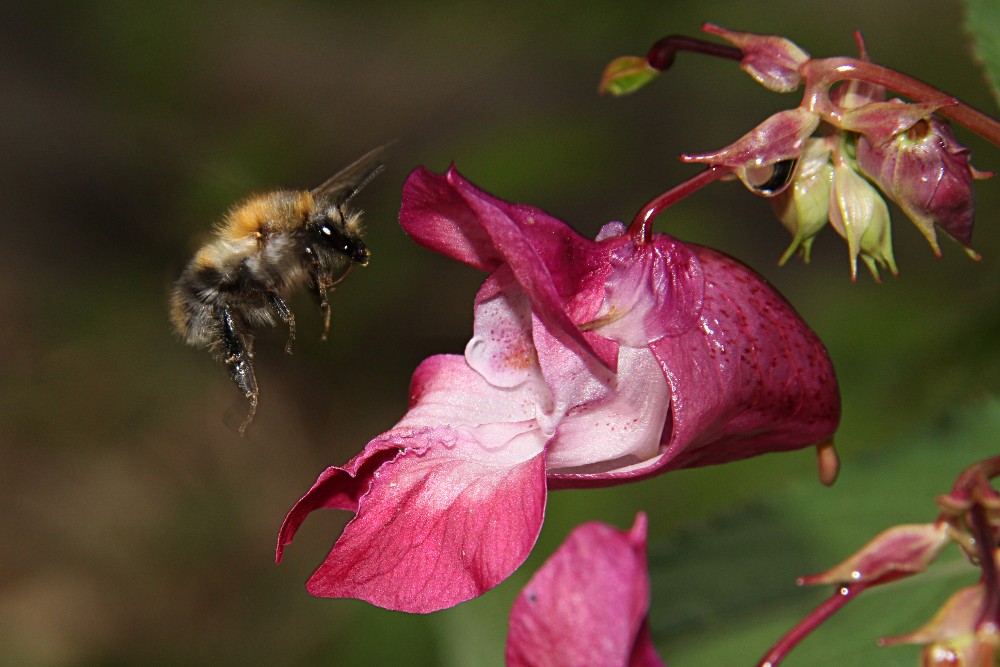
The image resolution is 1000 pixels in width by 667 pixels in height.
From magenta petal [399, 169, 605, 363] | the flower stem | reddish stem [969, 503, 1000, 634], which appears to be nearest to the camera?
reddish stem [969, 503, 1000, 634]

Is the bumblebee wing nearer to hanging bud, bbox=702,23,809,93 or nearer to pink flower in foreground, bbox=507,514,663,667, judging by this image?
hanging bud, bbox=702,23,809,93

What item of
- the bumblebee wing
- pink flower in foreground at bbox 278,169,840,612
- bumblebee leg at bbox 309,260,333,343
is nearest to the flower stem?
pink flower in foreground at bbox 278,169,840,612

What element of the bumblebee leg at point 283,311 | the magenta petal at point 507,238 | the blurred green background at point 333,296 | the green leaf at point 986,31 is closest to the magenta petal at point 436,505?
the magenta petal at point 507,238

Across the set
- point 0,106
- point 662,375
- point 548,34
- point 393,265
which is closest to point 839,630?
point 662,375

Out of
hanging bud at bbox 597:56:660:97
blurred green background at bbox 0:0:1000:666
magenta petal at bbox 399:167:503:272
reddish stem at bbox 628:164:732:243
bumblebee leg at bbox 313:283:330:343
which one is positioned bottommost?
blurred green background at bbox 0:0:1000:666

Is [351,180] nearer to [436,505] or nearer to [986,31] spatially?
[436,505]

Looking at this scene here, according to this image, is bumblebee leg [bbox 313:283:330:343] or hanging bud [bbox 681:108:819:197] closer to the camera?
hanging bud [bbox 681:108:819:197]

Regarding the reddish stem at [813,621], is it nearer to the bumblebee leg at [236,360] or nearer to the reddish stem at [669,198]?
the reddish stem at [669,198]

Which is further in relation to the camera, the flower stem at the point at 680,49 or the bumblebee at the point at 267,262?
the bumblebee at the point at 267,262
